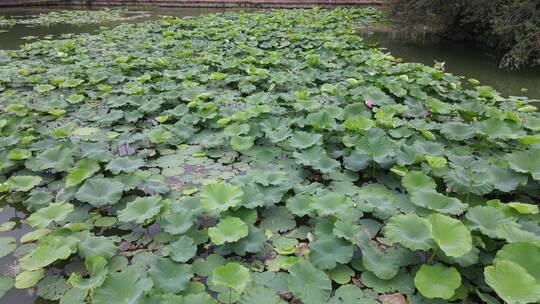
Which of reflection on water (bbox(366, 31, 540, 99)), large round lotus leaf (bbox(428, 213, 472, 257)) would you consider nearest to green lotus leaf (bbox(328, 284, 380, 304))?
large round lotus leaf (bbox(428, 213, 472, 257))

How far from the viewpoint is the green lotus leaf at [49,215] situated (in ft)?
7.68

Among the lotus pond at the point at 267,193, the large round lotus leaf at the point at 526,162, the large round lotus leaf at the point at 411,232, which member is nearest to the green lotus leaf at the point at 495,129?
the lotus pond at the point at 267,193

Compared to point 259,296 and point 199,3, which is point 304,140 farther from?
point 199,3

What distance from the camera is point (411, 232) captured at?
211cm

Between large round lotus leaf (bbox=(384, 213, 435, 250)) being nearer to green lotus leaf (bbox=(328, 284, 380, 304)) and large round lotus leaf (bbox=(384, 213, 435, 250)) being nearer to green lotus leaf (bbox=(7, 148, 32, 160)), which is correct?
green lotus leaf (bbox=(328, 284, 380, 304))

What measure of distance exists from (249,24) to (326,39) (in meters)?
2.78

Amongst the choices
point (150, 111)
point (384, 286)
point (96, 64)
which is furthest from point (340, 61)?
point (384, 286)

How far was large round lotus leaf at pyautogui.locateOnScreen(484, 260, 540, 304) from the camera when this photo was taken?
1654mm

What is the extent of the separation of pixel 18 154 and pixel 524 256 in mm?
3398

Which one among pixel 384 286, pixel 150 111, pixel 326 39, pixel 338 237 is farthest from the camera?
pixel 326 39

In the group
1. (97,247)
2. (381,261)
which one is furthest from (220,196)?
(381,261)

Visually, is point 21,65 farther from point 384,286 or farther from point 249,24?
point 384,286

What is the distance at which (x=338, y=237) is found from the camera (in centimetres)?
220

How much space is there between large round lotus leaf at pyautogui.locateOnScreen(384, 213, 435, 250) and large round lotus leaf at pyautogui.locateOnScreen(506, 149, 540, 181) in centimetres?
101
